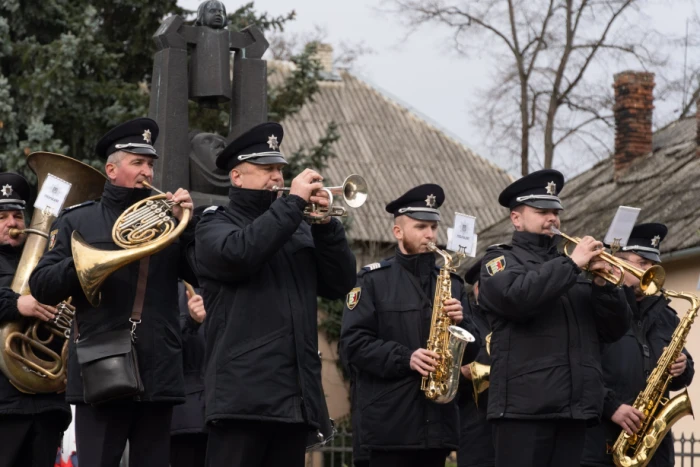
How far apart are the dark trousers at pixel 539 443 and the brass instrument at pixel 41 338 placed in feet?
9.02

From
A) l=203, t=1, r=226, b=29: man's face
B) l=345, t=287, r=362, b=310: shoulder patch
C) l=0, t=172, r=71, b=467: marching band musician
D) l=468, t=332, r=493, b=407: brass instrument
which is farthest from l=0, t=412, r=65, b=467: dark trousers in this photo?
l=203, t=1, r=226, b=29: man's face

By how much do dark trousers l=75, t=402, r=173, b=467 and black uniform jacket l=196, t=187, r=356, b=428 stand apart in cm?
64

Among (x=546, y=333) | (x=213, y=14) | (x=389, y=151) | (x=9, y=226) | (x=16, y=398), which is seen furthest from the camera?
(x=389, y=151)

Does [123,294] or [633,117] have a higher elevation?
[633,117]

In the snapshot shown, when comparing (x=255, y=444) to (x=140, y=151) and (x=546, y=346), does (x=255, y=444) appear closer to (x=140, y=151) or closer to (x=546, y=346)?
(x=140, y=151)

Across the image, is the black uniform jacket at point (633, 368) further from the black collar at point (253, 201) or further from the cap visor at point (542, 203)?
the black collar at point (253, 201)

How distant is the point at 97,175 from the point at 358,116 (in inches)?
1039

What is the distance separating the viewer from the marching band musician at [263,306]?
689cm

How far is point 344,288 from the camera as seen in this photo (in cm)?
738

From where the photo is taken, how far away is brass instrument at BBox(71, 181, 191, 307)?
732cm

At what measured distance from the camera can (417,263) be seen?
30.1 feet

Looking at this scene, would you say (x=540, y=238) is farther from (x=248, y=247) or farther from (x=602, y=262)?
(x=248, y=247)

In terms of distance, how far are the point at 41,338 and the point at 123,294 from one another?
1457 millimetres

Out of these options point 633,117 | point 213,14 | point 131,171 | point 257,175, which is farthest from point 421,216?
point 633,117
